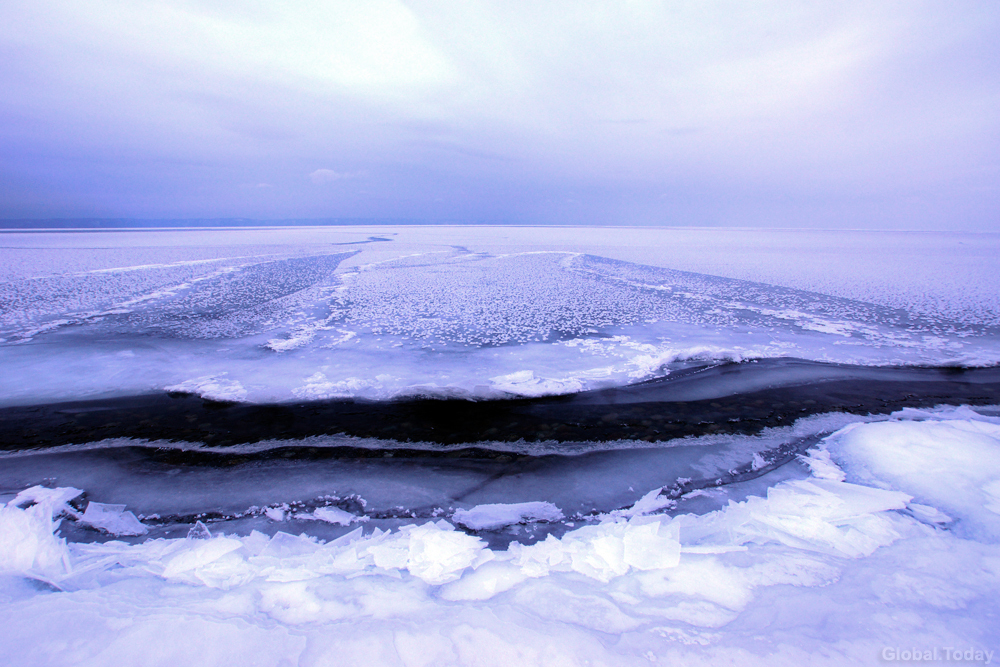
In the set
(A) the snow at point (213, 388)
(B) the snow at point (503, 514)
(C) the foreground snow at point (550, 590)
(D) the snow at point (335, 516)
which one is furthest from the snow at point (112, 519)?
(B) the snow at point (503, 514)

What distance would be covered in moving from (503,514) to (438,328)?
4153 mm

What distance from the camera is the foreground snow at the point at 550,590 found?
1.62 metres

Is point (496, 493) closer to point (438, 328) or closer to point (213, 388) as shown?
point (213, 388)

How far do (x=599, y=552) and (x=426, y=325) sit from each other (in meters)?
4.87

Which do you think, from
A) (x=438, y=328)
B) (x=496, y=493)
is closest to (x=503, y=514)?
(x=496, y=493)

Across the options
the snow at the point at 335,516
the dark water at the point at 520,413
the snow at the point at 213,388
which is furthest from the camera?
the snow at the point at 213,388

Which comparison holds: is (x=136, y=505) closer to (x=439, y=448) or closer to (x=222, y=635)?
(x=222, y=635)

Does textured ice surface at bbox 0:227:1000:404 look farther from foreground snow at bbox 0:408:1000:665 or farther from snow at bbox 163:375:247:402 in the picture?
foreground snow at bbox 0:408:1000:665

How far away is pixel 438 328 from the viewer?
6414 millimetres

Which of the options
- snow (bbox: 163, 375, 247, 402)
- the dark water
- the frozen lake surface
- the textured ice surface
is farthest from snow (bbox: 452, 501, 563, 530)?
snow (bbox: 163, 375, 247, 402)

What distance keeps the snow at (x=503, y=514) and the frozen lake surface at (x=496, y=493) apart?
1 cm

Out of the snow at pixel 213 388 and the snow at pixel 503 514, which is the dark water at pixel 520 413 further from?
the snow at pixel 503 514

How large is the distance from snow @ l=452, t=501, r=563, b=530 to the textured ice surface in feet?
5.59

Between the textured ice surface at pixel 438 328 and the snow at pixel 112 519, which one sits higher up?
the textured ice surface at pixel 438 328
